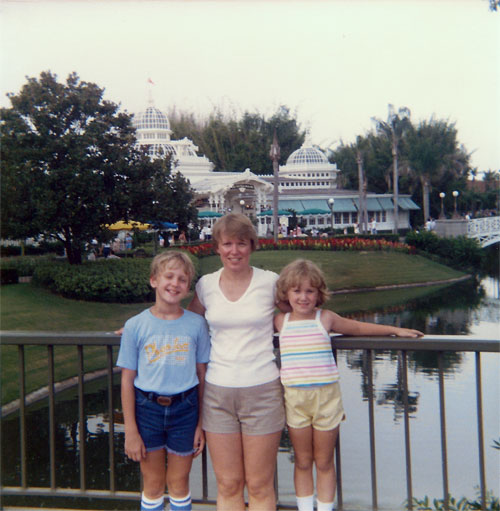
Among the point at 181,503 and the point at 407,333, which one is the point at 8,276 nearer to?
the point at 181,503

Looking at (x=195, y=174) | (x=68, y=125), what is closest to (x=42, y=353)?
(x=68, y=125)

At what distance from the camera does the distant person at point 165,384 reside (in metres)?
2.55

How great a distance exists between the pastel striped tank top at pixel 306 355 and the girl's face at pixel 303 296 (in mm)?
65

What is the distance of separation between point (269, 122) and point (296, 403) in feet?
179

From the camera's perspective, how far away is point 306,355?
2.57m

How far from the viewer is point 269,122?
55750 millimetres

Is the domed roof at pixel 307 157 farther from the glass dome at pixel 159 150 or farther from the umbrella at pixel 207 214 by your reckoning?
the umbrella at pixel 207 214

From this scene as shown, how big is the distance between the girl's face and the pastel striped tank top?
2.6 inches

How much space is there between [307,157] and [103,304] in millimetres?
35172

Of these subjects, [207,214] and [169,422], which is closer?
[169,422]

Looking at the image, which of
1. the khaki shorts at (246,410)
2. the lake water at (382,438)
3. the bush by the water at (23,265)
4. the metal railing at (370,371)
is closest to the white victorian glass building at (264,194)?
the bush by the water at (23,265)

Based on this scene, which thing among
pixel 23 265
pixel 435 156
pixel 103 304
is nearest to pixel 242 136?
pixel 435 156

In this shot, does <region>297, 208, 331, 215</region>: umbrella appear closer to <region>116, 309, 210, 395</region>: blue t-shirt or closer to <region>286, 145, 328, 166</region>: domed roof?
<region>286, 145, 328, 166</region>: domed roof

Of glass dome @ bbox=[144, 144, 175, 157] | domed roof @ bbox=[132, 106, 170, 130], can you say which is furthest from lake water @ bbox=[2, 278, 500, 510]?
domed roof @ bbox=[132, 106, 170, 130]
